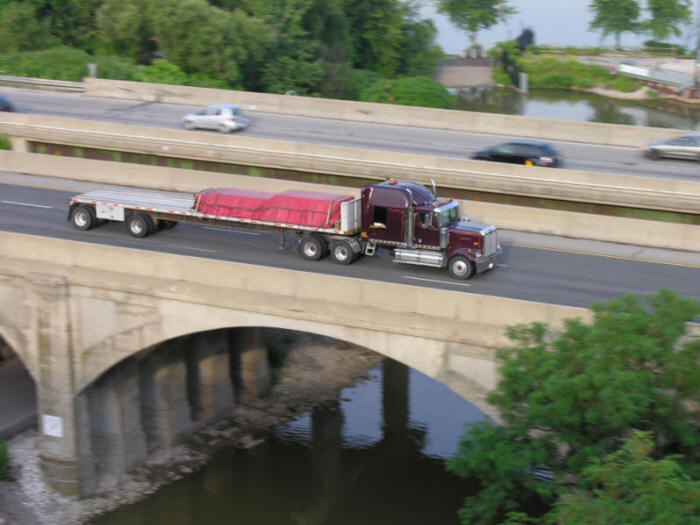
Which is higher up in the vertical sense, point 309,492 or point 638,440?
point 638,440

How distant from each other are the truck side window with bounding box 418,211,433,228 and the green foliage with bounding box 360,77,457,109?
37096 millimetres

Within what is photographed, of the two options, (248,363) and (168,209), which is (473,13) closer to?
(248,363)

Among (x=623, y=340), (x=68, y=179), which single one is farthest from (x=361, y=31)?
(x=623, y=340)

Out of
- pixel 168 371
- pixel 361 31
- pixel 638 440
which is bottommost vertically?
pixel 168 371

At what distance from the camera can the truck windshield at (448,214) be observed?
94.5 feet

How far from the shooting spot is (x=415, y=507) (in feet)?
103

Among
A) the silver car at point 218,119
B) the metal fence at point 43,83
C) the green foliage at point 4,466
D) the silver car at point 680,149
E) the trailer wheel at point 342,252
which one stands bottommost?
the green foliage at point 4,466

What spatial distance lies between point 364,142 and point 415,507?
2256cm

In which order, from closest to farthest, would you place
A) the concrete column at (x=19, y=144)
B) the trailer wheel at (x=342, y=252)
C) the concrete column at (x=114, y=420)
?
the trailer wheel at (x=342, y=252) < the concrete column at (x=114, y=420) < the concrete column at (x=19, y=144)

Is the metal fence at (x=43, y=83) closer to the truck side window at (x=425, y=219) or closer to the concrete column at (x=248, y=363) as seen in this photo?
the concrete column at (x=248, y=363)

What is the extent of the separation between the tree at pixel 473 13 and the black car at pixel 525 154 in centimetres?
6292

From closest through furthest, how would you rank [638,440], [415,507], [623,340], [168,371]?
[638,440] → [623,340] → [415,507] → [168,371]

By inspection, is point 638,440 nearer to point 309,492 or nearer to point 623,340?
point 623,340

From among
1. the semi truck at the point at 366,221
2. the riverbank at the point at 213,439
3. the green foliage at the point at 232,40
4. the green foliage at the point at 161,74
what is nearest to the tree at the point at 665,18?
the green foliage at the point at 232,40
